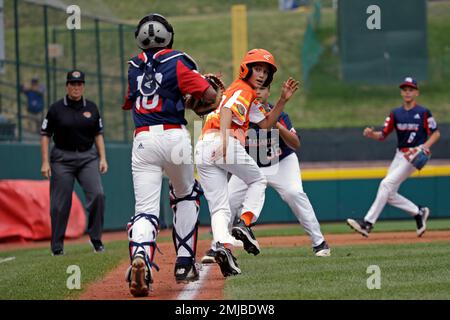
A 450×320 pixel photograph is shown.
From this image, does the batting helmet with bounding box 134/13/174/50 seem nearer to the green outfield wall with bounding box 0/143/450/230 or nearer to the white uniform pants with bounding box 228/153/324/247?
the white uniform pants with bounding box 228/153/324/247

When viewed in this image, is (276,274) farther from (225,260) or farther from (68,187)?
(68,187)

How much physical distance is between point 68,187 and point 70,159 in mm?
360

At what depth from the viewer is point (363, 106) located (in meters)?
30.5

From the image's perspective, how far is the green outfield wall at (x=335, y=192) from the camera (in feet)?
65.5

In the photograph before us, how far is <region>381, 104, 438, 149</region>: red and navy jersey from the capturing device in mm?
14102

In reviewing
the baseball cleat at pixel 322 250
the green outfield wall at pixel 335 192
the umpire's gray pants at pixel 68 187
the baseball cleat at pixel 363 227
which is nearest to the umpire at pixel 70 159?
the umpire's gray pants at pixel 68 187

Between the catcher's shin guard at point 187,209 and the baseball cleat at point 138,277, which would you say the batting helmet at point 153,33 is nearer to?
the catcher's shin guard at point 187,209

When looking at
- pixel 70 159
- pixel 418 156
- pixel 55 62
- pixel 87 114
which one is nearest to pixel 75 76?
pixel 87 114

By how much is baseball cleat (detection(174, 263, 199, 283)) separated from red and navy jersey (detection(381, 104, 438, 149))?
6461 millimetres

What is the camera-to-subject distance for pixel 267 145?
34.1 ft
